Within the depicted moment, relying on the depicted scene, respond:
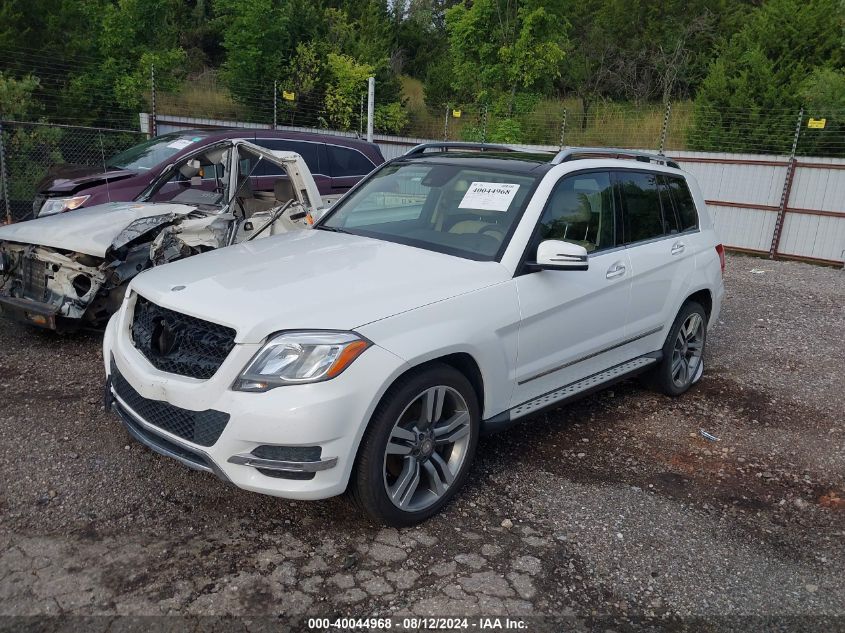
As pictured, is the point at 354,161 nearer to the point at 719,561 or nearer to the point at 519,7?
the point at 719,561

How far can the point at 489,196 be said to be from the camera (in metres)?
4.05

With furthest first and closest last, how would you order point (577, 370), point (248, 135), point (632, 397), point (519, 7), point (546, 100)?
point (546, 100) < point (519, 7) < point (248, 135) < point (632, 397) < point (577, 370)

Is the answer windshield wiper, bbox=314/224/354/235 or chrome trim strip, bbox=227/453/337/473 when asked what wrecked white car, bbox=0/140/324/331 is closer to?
windshield wiper, bbox=314/224/354/235

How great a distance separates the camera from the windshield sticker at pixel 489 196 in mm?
3975

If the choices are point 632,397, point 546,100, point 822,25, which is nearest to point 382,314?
point 632,397

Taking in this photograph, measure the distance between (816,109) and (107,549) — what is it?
724 inches

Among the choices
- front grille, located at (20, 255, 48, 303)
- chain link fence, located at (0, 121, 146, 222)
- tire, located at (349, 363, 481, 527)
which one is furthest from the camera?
chain link fence, located at (0, 121, 146, 222)

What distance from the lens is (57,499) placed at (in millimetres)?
3344

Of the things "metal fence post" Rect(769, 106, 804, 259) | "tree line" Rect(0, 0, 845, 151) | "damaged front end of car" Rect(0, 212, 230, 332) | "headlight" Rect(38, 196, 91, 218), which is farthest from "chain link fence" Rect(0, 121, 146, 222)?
"metal fence post" Rect(769, 106, 804, 259)

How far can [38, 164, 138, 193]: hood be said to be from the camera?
25.5 ft

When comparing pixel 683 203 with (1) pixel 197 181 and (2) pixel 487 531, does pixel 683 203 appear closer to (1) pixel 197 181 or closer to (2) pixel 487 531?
(2) pixel 487 531

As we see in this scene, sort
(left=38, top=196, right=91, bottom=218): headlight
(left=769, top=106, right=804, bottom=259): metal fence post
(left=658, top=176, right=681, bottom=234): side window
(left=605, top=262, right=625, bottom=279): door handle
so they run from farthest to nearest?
(left=769, top=106, right=804, bottom=259): metal fence post
(left=38, top=196, right=91, bottom=218): headlight
(left=658, top=176, right=681, bottom=234): side window
(left=605, top=262, right=625, bottom=279): door handle

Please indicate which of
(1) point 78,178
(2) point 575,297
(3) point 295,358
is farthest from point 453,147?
(1) point 78,178

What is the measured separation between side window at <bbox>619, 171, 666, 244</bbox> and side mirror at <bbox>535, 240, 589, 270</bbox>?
105 centimetres
